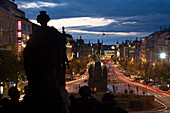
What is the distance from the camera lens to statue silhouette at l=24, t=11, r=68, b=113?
24.2ft

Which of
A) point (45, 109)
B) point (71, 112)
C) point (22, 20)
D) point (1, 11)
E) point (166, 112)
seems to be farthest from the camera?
point (22, 20)

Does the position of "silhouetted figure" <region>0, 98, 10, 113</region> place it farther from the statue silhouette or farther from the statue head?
the statue head

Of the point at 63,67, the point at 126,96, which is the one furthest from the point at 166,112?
the point at 63,67

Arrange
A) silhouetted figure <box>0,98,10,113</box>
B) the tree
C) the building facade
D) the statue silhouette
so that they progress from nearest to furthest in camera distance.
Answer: silhouetted figure <box>0,98,10,113</box>, the statue silhouette, the tree, the building facade

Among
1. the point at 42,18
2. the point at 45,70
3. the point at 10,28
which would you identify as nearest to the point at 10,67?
the point at 10,28

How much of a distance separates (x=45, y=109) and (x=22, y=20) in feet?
248

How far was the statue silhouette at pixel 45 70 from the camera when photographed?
7387 millimetres

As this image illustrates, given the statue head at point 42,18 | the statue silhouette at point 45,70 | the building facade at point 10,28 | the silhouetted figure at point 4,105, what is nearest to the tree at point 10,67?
the building facade at point 10,28

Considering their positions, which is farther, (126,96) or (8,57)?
(126,96)

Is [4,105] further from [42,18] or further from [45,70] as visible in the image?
[42,18]

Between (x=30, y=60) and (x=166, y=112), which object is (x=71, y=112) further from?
(x=166, y=112)

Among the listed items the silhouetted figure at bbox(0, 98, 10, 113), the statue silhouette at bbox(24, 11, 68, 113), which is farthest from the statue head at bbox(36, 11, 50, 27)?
the silhouetted figure at bbox(0, 98, 10, 113)

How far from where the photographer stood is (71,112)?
6.77m

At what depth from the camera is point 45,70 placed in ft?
24.7
